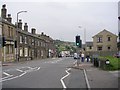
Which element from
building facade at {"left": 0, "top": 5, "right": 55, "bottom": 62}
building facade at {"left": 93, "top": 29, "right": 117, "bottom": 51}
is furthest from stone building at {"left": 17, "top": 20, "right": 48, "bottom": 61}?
building facade at {"left": 93, "top": 29, "right": 117, "bottom": 51}

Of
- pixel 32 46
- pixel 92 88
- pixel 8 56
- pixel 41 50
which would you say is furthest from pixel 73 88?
pixel 41 50

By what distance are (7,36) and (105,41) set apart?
52.7 metres

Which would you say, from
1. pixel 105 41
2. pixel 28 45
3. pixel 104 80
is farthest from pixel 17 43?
pixel 104 80

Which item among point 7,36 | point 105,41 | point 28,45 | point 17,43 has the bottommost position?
point 28,45

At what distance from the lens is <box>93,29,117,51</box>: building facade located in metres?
107

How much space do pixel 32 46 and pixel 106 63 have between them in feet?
186

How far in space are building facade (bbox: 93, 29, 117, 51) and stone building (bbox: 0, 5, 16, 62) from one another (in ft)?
151

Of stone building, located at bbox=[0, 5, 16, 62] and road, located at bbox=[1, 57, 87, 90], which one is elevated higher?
stone building, located at bbox=[0, 5, 16, 62]

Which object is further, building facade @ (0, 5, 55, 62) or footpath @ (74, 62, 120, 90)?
building facade @ (0, 5, 55, 62)

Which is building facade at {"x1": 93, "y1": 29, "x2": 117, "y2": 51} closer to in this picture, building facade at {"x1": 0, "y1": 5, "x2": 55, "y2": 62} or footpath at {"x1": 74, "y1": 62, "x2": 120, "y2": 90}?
building facade at {"x1": 0, "y1": 5, "x2": 55, "y2": 62}

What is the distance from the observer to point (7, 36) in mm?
61062

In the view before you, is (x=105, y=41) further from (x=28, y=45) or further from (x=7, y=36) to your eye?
(x=7, y=36)

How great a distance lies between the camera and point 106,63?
3066cm

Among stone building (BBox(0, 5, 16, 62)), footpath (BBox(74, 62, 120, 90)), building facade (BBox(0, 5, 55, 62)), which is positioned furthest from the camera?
building facade (BBox(0, 5, 55, 62))
